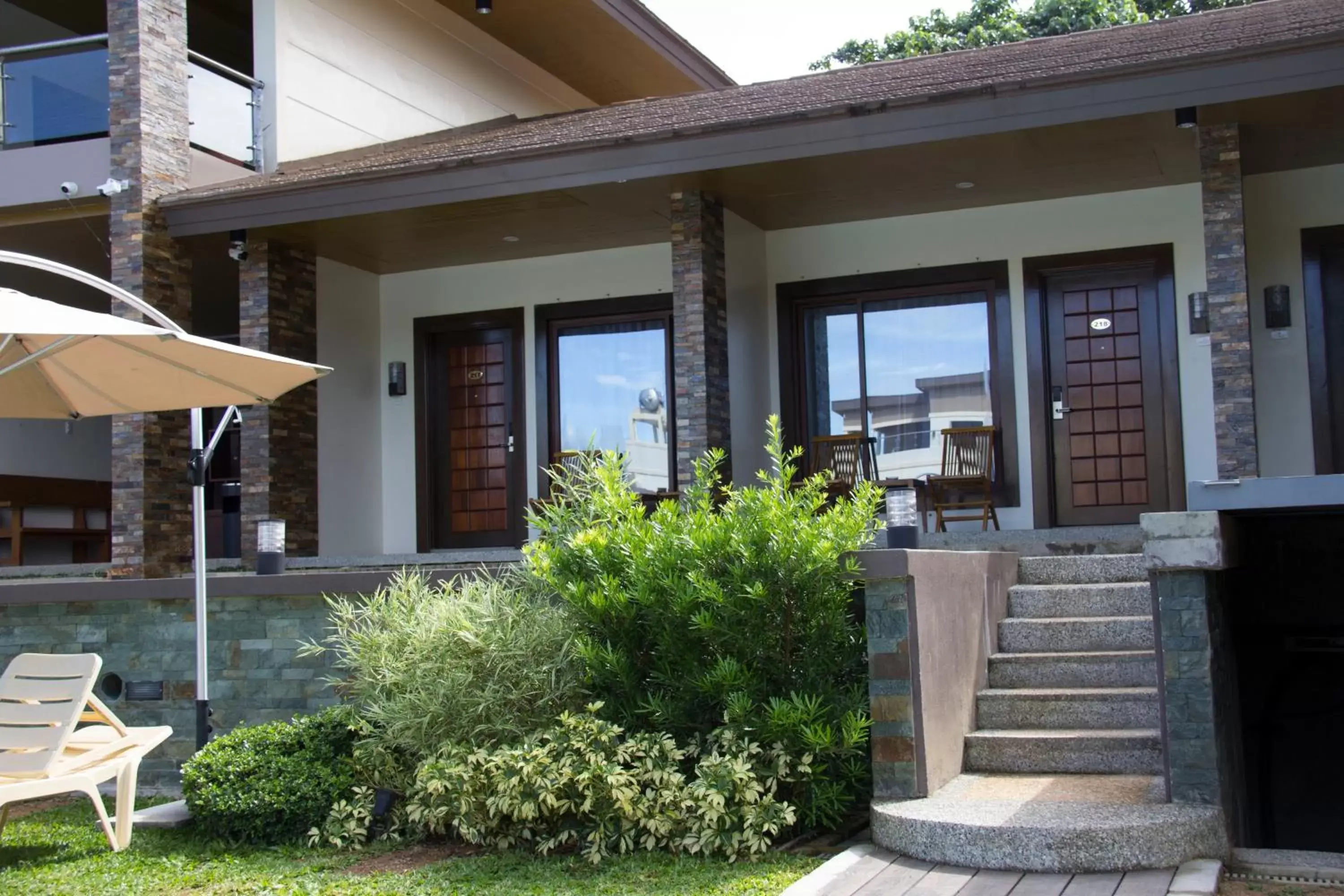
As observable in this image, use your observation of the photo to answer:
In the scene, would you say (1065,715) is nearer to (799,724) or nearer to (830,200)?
(799,724)

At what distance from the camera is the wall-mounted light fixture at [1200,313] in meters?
9.43

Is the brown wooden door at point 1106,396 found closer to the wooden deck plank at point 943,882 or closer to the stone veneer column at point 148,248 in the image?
the wooden deck plank at point 943,882

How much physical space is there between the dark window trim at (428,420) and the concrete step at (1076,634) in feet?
18.7

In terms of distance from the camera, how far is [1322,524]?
24.7ft

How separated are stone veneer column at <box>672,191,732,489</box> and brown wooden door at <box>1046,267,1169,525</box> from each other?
263 centimetres

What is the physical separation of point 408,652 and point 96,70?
24.1ft

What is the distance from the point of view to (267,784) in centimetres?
595

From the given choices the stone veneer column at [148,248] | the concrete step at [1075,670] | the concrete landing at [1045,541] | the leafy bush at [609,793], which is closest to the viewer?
the leafy bush at [609,793]

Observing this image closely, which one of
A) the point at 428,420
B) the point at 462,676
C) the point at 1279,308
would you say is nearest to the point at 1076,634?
the point at 462,676

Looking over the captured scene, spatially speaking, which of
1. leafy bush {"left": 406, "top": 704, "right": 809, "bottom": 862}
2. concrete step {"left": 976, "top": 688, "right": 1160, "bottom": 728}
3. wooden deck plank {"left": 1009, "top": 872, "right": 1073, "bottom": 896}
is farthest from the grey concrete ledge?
wooden deck plank {"left": 1009, "top": 872, "right": 1073, "bottom": 896}

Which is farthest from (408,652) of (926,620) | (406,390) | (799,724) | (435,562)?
(406,390)

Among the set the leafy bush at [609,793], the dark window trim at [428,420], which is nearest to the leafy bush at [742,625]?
the leafy bush at [609,793]

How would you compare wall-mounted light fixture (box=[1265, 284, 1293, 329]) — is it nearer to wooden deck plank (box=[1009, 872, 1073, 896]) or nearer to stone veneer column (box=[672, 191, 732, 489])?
stone veneer column (box=[672, 191, 732, 489])

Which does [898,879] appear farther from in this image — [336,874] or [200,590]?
[200,590]
